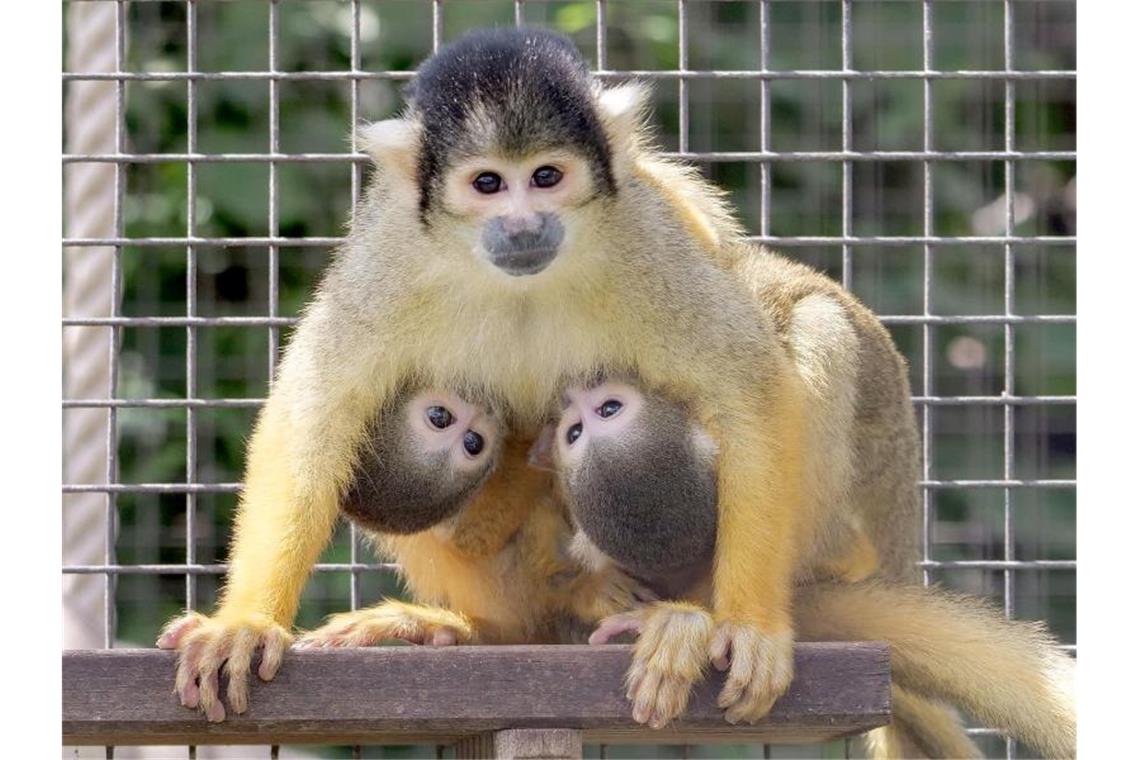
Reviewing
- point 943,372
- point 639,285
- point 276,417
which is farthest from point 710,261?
point 943,372

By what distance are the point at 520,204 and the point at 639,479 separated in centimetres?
53

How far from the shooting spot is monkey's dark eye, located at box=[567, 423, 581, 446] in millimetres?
3338

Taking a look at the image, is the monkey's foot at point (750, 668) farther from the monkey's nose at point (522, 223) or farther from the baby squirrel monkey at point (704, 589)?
the monkey's nose at point (522, 223)

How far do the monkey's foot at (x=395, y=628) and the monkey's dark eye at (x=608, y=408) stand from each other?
1.99ft

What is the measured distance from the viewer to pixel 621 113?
3.38 metres

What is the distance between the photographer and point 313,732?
320 cm

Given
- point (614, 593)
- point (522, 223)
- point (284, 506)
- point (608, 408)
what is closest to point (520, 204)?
point (522, 223)

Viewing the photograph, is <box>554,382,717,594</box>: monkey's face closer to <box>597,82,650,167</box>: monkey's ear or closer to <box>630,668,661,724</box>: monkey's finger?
<box>630,668,661,724</box>: monkey's finger

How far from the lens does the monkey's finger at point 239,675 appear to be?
3.06m

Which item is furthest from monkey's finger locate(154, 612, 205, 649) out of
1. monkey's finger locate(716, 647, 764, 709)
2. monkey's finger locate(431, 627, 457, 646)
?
monkey's finger locate(716, 647, 764, 709)

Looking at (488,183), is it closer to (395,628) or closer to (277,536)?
(277,536)

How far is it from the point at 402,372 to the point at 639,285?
1.57 feet

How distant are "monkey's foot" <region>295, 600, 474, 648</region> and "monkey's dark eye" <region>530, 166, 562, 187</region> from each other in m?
0.95

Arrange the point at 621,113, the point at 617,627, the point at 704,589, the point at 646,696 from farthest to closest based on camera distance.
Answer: the point at 704,589 → the point at 621,113 → the point at 617,627 → the point at 646,696
